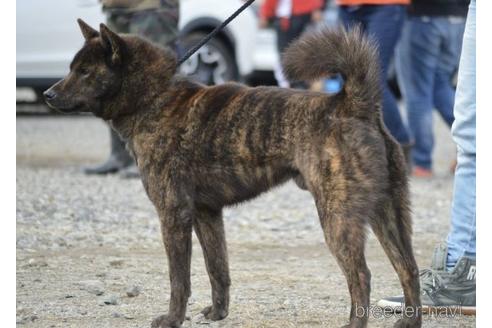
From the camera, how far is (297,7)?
1151 centimetres

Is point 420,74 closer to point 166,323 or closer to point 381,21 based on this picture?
point 381,21

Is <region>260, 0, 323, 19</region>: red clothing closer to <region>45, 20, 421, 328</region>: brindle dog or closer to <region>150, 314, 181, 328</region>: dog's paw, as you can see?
<region>45, 20, 421, 328</region>: brindle dog

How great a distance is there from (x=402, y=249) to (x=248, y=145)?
2.76ft

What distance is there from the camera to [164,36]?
9.06 metres

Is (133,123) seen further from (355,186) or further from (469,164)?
(469,164)

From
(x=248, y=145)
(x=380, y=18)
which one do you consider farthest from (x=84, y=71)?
(x=380, y=18)

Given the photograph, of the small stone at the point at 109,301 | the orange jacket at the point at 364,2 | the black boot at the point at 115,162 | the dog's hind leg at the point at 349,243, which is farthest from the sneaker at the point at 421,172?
the dog's hind leg at the point at 349,243

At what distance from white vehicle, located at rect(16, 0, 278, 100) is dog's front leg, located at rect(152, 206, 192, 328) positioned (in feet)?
27.7

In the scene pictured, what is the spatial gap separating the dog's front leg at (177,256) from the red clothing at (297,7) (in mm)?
6873

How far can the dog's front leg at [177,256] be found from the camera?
191 inches

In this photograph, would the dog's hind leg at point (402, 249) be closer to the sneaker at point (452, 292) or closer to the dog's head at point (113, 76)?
the sneaker at point (452, 292)

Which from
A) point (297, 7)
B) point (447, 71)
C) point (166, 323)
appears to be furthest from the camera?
point (297, 7)
